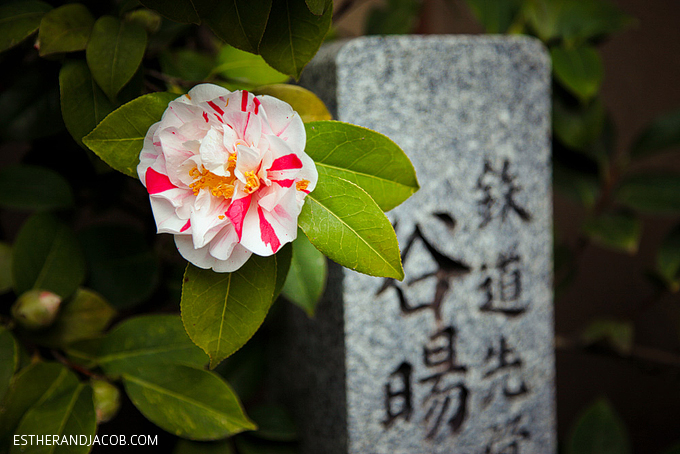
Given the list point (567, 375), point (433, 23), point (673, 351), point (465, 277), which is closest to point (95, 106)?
point (465, 277)

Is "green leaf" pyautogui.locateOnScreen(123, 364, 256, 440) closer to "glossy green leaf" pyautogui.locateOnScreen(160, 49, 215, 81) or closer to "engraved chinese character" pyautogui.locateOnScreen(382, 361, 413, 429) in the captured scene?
"engraved chinese character" pyautogui.locateOnScreen(382, 361, 413, 429)

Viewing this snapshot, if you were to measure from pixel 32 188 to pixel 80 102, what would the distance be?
29cm

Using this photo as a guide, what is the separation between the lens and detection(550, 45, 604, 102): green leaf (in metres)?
0.97

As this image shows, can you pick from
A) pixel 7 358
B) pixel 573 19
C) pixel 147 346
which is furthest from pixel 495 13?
pixel 7 358

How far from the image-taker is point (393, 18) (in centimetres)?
110

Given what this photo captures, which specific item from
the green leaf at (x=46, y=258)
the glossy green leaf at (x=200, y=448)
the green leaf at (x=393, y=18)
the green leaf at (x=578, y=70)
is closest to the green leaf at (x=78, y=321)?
the green leaf at (x=46, y=258)

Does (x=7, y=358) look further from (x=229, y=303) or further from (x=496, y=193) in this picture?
(x=496, y=193)

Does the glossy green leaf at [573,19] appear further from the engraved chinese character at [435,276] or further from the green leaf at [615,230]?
the engraved chinese character at [435,276]

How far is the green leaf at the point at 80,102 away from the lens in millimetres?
463

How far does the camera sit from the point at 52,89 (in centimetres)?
62

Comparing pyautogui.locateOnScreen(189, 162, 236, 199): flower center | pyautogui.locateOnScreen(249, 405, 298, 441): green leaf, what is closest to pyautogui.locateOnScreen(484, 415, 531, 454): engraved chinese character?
pyautogui.locateOnScreen(249, 405, 298, 441): green leaf

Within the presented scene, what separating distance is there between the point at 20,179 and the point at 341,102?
48cm

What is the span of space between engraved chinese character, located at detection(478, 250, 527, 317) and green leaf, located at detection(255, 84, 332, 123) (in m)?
0.43

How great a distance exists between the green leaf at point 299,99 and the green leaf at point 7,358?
42 cm
